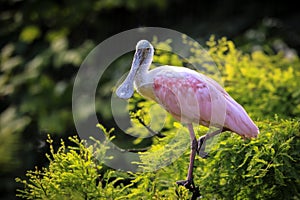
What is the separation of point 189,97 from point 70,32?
4600 mm

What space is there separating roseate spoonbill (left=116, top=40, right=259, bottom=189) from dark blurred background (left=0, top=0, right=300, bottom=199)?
3.04 m

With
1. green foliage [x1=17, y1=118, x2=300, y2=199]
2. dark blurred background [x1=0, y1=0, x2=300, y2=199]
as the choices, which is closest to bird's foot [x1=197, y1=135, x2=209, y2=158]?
green foliage [x1=17, y1=118, x2=300, y2=199]

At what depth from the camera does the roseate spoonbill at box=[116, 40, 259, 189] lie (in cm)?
254

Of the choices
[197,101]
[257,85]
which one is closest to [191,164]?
[197,101]

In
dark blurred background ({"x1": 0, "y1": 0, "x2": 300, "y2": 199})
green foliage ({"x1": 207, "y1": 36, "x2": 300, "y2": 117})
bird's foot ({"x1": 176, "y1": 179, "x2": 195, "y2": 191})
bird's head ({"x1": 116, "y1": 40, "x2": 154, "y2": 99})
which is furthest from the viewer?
dark blurred background ({"x1": 0, "y1": 0, "x2": 300, "y2": 199})

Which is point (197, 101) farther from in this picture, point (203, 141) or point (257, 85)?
point (257, 85)

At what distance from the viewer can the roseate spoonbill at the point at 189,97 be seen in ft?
8.32

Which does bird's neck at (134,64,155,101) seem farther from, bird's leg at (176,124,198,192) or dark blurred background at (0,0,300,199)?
dark blurred background at (0,0,300,199)

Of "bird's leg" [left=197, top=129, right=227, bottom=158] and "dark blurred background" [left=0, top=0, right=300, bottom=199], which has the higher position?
"dark blurred background" [left=0, top=0, right=300, bottom=199]

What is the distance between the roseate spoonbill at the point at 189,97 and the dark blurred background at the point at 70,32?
120 inches

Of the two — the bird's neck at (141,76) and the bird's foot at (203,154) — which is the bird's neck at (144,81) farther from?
the bird's foot at (203,154)

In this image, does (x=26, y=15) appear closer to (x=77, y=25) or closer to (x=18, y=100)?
(x=77, y=25)

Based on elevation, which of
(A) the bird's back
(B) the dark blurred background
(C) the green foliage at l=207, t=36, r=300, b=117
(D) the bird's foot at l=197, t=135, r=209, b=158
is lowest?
(D) the bird's foot at l=197, t=135, r=209, b=158

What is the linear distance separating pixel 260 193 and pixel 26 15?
446 centimetres
